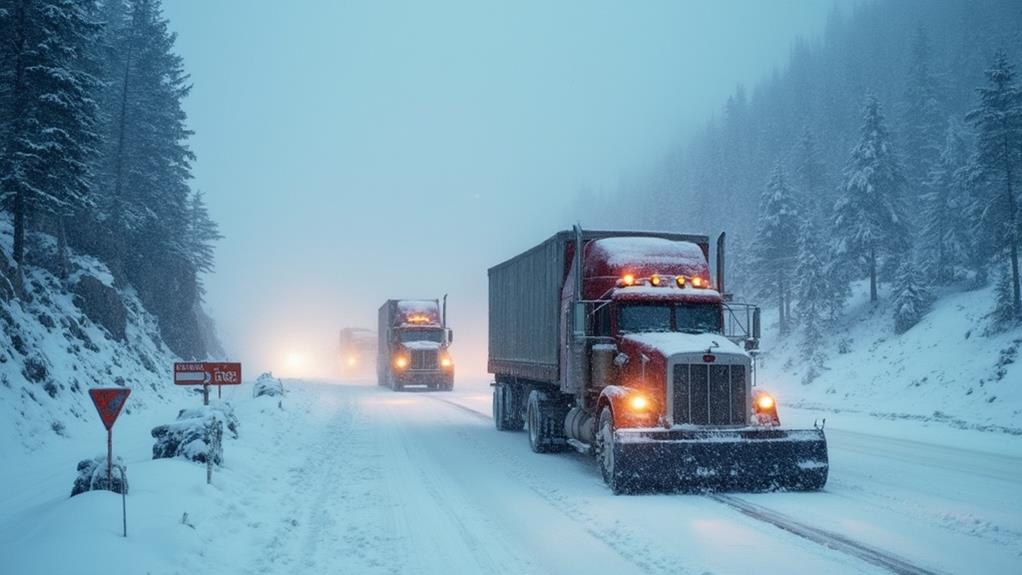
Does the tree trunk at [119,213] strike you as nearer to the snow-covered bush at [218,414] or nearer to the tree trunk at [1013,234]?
the snow-covered bush at [218,414]

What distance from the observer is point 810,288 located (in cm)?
4209

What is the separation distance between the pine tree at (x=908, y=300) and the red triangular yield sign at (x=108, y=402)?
38.0m

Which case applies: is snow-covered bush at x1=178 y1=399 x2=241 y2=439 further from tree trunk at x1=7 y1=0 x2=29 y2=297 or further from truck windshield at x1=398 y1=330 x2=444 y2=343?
truck windshield at x1=398 y1=330 x2=444 y2=343

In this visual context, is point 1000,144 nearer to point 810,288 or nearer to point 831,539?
point 810,288

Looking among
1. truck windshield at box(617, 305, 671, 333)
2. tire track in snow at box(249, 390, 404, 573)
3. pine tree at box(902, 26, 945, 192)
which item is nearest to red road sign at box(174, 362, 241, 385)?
tire track in snow at box(249, 390, 404, 573)

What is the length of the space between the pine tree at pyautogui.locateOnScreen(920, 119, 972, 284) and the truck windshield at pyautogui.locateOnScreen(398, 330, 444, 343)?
3015 cm

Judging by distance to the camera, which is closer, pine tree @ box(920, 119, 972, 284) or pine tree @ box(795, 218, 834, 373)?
pine tree @ box(795, 218, 834, 373)

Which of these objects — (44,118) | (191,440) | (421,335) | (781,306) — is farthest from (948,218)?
(44,118)

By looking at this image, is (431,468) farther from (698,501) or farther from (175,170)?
(175,170)

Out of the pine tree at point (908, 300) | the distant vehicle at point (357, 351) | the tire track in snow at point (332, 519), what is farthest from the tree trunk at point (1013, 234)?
the distant vehicle at point (357, 351)

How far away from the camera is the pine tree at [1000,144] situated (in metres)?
33.4

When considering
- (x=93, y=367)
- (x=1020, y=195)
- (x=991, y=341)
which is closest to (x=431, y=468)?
(x=93, y=367)

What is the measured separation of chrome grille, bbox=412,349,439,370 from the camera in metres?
36.2

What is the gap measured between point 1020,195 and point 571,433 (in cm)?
3247
